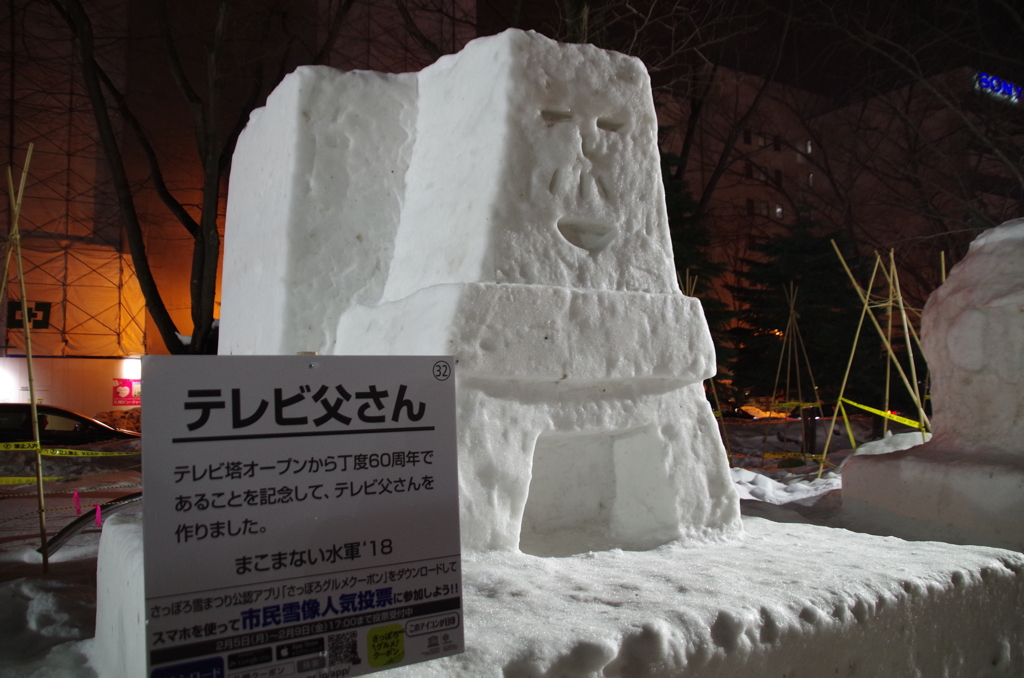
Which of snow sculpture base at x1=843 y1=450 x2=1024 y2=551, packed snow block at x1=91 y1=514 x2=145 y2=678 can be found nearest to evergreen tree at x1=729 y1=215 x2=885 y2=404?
snow sculpture base at x1=843 y1=450 x2=1024 y2=551

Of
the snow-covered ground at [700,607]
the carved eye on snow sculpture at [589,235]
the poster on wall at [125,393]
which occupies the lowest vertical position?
the snow-covered ground at [700,607]

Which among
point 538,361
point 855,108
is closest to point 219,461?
point 538,361

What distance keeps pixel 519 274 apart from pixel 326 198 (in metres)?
1.03

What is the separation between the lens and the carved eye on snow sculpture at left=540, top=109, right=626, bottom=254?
253 centimetres

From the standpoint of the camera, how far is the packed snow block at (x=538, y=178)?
7.98 feet

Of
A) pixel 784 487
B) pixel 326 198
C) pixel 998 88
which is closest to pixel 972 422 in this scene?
pixel 784 487

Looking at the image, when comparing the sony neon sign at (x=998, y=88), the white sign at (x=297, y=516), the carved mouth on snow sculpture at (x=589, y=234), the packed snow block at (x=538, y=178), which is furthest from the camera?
the sony neon sign at (x=998, y=88)

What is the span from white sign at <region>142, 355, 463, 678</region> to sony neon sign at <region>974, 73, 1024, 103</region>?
38.3ft

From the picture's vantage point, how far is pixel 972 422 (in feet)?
12.8

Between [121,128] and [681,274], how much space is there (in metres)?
7.99

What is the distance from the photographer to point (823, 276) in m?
9.68

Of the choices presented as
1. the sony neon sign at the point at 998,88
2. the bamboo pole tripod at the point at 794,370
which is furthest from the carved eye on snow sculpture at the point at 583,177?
the sony neon sign at the point at 998,88

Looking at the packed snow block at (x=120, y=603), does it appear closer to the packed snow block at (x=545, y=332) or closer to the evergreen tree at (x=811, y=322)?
the packed snow block at (x=545, y=332)

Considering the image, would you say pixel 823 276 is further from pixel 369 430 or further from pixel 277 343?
pixel 369 430
